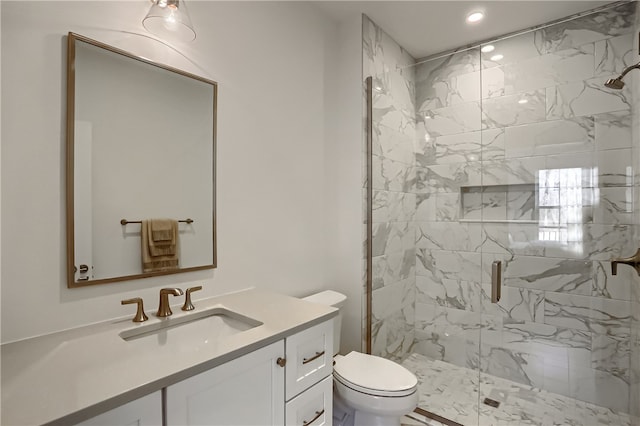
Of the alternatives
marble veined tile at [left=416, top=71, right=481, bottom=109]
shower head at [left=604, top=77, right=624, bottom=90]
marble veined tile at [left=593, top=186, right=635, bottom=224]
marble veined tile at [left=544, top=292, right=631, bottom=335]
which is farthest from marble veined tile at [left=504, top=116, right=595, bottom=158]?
marble veined tile at [left=544, top=292, right=631, bottom=335]

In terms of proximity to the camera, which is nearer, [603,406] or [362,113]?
[603,406]

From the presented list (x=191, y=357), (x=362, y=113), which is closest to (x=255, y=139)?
(x=362, y=113)

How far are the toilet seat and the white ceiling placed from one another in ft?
7.51

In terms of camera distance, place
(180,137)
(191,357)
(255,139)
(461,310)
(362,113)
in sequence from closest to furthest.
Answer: (191,357)
(180,137)
(255,139)
(362,113)
(461,310)

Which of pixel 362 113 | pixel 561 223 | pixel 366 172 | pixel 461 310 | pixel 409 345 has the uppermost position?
pixel 362 113

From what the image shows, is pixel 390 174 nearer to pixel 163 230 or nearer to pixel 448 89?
pixel 448 89

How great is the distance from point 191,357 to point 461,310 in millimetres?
2130

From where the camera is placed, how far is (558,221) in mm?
→ 2018

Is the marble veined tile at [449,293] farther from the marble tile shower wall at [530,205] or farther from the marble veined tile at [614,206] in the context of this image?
the marble veined tile at [614,206]

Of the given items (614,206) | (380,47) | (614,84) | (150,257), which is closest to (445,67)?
(380,47)

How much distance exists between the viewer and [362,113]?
2230mm

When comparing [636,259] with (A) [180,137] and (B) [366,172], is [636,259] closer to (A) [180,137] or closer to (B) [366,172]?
(B) [366,172]

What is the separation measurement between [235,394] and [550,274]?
2.10m

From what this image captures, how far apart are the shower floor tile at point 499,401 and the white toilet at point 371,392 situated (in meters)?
0.64
